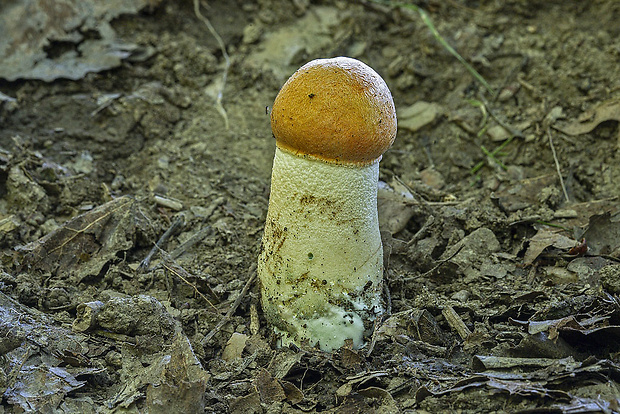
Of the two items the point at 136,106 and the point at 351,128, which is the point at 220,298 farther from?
the point at 136,106

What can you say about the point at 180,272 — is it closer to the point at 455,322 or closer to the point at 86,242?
the point at 86,242

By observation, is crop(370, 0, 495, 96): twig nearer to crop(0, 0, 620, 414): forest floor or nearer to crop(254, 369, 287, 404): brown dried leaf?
crop(0, 0, 620, 414): forest floor

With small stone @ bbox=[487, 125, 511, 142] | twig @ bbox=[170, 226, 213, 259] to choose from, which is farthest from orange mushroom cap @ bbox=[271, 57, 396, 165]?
small stone @ bbox=[487, 125, 511, 142]

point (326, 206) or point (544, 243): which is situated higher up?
point (326, 206)

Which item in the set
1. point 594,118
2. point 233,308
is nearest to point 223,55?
point 233,308

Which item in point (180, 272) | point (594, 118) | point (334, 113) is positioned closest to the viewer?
point (334, 113)

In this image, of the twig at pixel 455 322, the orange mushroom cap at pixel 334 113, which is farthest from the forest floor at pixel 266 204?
the orange mushroom cap at pixel 334 113
